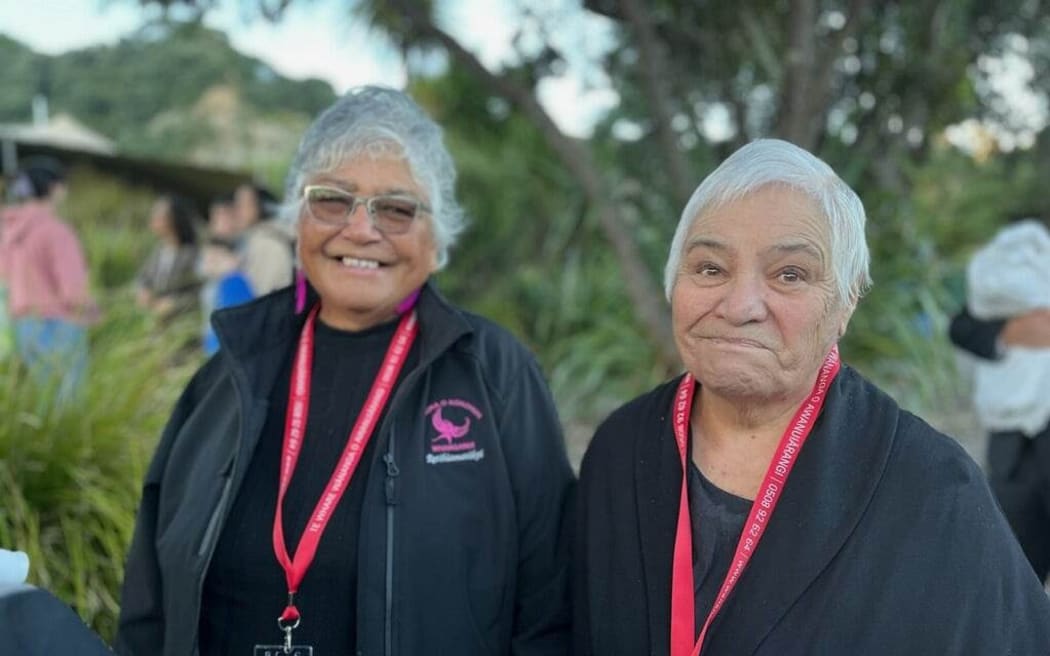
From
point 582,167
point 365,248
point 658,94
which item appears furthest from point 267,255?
point 365,248

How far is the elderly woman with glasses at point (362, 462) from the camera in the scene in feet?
7.91

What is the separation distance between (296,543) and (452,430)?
44cm

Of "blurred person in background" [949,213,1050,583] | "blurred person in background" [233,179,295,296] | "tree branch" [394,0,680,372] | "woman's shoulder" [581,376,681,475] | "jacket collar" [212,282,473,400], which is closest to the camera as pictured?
"woman's shoulder" [581,376,681,475]

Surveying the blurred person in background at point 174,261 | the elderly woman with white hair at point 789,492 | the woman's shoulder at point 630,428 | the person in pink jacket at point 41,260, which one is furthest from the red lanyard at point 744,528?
the blurred person in background at point 174,261

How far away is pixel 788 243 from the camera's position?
201cm

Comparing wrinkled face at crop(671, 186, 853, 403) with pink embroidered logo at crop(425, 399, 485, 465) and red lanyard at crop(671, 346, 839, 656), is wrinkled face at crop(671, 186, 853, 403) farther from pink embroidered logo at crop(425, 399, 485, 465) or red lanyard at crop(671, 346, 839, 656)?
pink embroidered logo at crop(425, 399, 485, 465)

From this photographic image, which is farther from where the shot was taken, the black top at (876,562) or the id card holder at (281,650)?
the id card holder at (281,650)

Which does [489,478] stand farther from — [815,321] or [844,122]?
[844,122]

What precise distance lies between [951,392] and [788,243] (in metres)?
7.26

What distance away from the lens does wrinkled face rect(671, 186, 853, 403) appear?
79.7 inches

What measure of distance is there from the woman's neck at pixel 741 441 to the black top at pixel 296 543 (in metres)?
0.79

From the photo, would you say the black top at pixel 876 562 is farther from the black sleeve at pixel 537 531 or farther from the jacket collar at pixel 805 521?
the black sleeve at pixel 537 531

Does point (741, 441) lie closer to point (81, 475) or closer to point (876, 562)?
point (876, 562)

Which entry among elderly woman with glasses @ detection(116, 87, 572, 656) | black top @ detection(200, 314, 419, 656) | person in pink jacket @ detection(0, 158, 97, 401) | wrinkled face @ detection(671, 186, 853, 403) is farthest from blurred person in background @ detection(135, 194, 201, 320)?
wrinkled face @ detection(671, 186, 853, 403)
